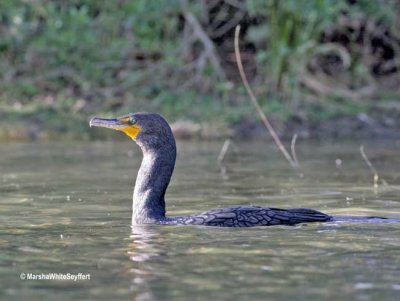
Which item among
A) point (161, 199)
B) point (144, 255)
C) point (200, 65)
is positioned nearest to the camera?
point (144, 255)

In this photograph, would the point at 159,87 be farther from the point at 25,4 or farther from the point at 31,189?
the point at 31,189

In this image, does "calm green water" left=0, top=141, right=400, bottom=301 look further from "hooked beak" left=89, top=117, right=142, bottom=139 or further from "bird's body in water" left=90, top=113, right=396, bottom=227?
"hooked beak" left=89, top=117, right=142, bottom=139

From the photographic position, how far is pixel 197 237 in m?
7.99

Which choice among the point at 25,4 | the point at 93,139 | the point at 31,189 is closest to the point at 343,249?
the point at 31,189

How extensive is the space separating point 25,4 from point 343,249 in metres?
13.1

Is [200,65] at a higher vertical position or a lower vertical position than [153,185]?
higher

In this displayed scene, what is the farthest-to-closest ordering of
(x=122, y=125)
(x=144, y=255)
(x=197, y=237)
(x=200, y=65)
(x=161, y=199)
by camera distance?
(x=200, y=65), (x=122, y=125), (x=161, y=199), (x=197, y=237), (x=144, y=255)

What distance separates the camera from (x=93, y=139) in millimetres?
16828

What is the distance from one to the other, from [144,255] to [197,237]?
797mm

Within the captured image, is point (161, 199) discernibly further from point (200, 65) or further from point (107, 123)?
point (200, 65)

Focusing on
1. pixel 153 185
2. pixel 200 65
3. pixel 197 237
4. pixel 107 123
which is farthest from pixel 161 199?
pixel 200 65

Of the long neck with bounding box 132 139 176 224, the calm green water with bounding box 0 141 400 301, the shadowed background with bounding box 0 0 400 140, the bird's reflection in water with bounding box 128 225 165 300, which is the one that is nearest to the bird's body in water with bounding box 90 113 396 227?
the long neck with bounding box 132 139 176 224

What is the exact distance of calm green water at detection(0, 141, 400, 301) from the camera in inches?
245

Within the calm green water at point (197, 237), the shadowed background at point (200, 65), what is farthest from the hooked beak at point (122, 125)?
the shadowed background at point (200, 65)
